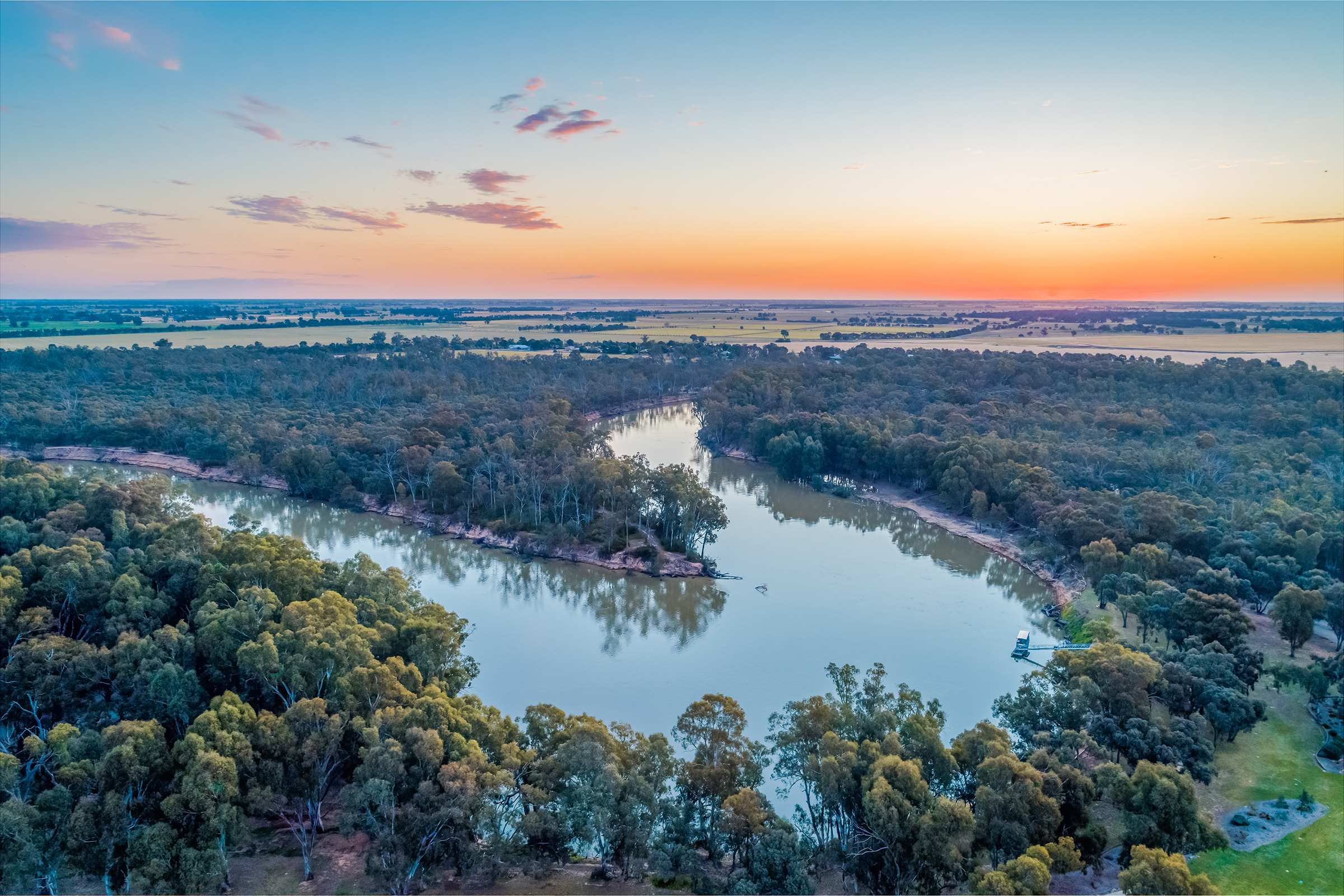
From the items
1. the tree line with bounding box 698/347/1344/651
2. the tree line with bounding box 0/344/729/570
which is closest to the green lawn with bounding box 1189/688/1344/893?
the tree line with bounding box 698/347/1344/651

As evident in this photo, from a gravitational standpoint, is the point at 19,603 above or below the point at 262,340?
below

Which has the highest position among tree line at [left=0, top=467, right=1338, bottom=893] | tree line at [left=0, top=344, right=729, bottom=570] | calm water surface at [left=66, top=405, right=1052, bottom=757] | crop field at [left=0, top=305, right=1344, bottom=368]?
crop field at [left=0, top=305, right=1344, bottom=368]

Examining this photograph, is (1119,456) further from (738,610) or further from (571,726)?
(571,726)

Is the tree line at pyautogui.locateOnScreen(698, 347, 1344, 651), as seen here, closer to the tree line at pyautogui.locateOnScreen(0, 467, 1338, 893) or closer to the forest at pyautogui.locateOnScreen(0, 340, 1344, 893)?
the forest at pyautogui.locateOnScreen(0, 340, 1344, 893)

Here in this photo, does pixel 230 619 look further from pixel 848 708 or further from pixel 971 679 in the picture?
pixel 971 679

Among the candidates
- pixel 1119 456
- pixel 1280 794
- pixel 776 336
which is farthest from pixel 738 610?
pixel 776 336

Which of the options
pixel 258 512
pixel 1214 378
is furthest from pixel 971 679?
pixel 1214 378
